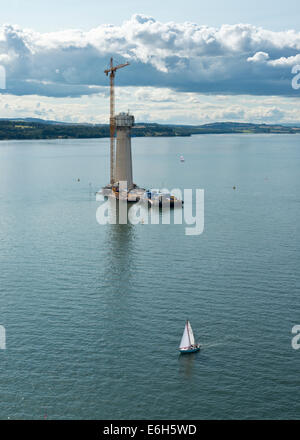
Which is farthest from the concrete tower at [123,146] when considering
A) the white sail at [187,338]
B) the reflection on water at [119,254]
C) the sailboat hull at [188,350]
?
the sailboat hull at [188,350]

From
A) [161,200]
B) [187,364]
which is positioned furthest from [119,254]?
[161,200]

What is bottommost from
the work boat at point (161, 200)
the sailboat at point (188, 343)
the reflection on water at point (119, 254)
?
the sailboat at point (188, 343)

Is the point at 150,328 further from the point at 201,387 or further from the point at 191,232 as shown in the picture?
the point at 191,232

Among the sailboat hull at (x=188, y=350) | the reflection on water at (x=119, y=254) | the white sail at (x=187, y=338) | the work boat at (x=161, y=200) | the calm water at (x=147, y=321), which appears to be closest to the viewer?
the calm water at (x=147, y=321)

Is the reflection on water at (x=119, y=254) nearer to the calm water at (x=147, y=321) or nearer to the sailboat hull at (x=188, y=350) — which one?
the calm water at (x=147, y=321)

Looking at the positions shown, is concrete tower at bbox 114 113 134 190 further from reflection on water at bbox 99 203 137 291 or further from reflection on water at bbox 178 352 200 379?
reflection on water at bbox 178 352 200 379

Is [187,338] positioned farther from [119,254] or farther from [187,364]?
[119,254]
